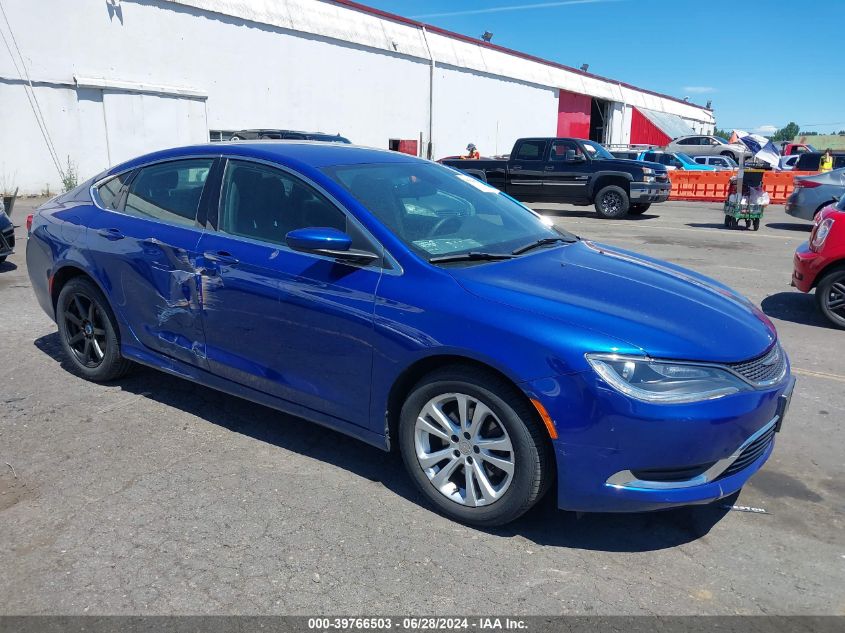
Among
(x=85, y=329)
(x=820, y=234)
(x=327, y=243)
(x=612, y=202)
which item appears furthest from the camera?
(x=612, y=202)

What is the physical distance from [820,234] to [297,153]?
5.51 meters

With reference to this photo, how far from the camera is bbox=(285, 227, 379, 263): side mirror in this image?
3.32m

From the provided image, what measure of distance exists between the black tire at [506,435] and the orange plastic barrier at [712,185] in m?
20.5

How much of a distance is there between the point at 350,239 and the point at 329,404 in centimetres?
84

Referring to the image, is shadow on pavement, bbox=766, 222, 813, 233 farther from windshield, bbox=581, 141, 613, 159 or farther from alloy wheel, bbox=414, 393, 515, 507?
alloy wheel, bbox=414, 393, 515, 507

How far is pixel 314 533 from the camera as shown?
3117mm

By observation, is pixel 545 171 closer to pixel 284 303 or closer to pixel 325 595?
pixel 284 303

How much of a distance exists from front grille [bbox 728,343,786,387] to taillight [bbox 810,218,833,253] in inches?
166

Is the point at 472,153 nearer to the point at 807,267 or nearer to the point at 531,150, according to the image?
the point at 531,150

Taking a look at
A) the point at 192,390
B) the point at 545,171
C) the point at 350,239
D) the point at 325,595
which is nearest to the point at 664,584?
the point at 325,595

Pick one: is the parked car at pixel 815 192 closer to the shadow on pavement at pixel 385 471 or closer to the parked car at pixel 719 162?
the shadow on pavement at pixel 385 471

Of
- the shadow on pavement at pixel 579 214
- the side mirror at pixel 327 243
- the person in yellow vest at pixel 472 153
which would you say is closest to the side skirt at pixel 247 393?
the side mirror at pixel 327 243

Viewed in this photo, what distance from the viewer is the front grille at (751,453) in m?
2.98

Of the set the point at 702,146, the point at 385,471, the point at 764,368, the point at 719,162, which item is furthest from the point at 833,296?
the point at 702,146
